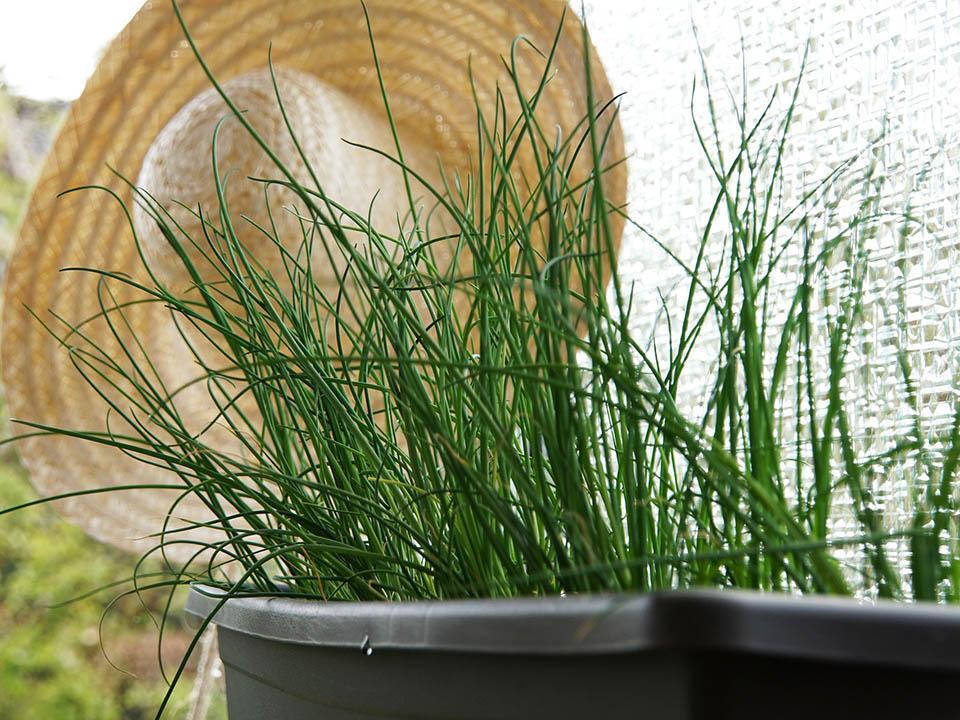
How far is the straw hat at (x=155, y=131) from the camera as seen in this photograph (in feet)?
3.35

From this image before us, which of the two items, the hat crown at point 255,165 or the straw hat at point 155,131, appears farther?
the straw hat at point 155,131

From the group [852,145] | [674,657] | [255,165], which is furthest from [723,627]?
[255,165]

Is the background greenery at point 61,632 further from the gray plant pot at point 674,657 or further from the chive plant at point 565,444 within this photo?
the gray plant pot at point 674,657

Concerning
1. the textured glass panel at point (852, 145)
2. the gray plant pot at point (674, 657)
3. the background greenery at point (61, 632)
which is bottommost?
the background greenery at point (61, 632)

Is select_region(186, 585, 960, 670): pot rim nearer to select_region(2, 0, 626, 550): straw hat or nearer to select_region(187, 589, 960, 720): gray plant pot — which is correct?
select_region(187, 589, 960, 720): gray plant pot

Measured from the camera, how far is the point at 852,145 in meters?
0.53

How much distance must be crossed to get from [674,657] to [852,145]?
0.45 metres

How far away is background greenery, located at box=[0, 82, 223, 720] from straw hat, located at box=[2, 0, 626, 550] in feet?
6.21

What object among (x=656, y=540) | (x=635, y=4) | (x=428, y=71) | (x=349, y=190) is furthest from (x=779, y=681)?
(x=428, y=71)

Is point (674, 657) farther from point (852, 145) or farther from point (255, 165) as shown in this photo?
point (255, 165)

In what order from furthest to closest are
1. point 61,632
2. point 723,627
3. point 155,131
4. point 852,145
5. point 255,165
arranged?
point 61,632, point 155,131, point 255,165, point 852,145, point 723,627

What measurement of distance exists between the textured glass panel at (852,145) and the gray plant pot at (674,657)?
180 millimetres

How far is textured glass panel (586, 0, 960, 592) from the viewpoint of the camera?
450 millimetres

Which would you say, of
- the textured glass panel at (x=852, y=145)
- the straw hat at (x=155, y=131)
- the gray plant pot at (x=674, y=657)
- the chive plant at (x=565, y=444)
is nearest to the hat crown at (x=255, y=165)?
the straw hat at (x=155, y=131)
